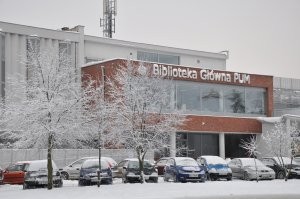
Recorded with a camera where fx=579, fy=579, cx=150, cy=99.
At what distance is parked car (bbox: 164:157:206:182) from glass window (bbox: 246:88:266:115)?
865 inches

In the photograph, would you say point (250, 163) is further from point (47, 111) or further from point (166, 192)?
point (47, 111)

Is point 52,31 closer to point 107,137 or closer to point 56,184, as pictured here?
point 107,137

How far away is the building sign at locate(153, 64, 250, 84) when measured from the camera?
4638 cm

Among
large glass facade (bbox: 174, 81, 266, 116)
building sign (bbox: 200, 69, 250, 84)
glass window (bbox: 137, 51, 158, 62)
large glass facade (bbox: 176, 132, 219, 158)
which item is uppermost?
glass window (bbox: 137, 51, 158, 62)

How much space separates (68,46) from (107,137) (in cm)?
1675

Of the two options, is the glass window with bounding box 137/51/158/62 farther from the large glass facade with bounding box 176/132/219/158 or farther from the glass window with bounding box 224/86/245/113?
the large glass facade with bounding box 176/132/219/158

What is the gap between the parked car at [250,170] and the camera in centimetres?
3378

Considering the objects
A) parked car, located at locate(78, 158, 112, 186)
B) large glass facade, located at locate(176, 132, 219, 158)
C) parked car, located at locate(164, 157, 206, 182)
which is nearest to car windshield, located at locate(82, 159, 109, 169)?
parked car, located at locate(78, 158, 112, 186)

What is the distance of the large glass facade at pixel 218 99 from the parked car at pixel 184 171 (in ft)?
49.3

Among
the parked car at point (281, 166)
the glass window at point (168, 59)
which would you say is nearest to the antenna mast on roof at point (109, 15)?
the glass window at point (168, 59)

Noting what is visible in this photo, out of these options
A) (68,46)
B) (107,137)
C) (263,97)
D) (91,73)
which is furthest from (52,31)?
(263,97)

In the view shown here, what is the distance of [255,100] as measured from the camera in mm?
54219

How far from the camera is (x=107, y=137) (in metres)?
35.9

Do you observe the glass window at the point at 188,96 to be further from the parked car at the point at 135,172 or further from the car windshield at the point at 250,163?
the parked car at the point at 135,172
